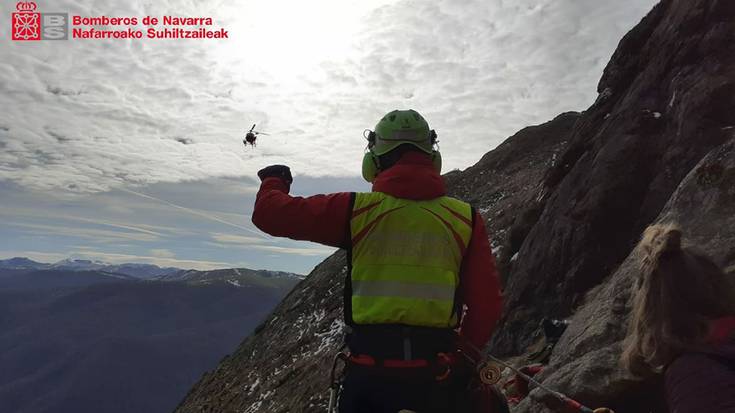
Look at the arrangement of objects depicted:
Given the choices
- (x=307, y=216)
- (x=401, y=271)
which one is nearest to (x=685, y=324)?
(x=401, y=271)

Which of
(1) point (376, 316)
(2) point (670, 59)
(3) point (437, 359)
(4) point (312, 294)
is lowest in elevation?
(4) point (312, 294)

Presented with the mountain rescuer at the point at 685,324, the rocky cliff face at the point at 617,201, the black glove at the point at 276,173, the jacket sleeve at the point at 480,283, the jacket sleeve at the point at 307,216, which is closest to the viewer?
the mountain rescuer at the point at 685,324

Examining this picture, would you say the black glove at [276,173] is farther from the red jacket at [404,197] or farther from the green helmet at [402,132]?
the green helmet at [402,132]

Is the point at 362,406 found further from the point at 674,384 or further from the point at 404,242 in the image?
the point at 674,384

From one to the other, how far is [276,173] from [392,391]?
6.38 feet

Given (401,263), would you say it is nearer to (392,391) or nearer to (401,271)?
(401,271)

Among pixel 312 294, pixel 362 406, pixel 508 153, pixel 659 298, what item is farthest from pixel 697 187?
pixel 508 153

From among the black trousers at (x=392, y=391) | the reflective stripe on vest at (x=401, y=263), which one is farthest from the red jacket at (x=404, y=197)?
the black trousers at (x=392, y=391)

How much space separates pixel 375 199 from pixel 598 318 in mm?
4895

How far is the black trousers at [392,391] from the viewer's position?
3.41 metres

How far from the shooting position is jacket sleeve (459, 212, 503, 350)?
151 inches

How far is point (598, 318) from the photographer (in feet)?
22.6

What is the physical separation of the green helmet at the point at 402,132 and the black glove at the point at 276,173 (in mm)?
767

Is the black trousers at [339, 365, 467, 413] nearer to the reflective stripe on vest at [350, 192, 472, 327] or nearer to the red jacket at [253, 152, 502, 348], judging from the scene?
the reflective stripe on vest at [350, 192, 472, 327]
